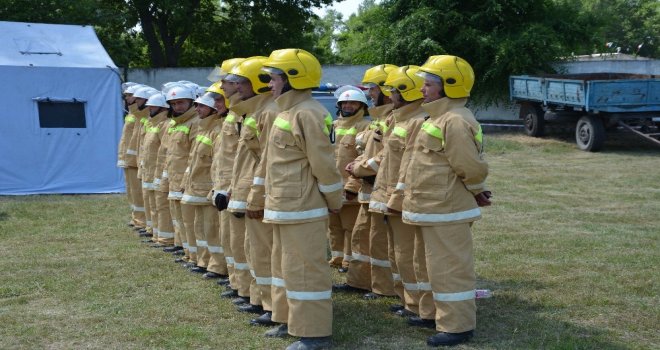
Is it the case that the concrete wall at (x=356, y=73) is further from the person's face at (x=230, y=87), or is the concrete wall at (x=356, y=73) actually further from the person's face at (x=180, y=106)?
the person's face at (x=230, y=87)

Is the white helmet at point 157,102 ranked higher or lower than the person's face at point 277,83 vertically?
lower

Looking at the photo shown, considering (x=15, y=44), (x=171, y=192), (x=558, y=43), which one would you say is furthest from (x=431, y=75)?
(x=558, y=43)

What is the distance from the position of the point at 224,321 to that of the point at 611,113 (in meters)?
15.0

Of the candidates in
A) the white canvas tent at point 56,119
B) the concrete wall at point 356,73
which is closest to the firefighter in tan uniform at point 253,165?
the white canvas tent at point 56,119

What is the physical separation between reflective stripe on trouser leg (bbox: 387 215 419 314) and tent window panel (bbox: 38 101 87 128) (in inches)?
393

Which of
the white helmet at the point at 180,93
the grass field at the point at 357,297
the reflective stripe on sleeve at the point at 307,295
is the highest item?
the white helmet at the point at 180,93

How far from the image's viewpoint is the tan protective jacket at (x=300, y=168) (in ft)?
19.0

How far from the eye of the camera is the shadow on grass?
6.11 m

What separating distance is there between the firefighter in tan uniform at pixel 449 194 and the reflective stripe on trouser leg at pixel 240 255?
1661 mm

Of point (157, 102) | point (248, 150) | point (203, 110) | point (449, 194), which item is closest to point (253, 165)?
point (248, 150)

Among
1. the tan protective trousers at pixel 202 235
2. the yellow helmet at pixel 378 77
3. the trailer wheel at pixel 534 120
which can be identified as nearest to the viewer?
the yellow helmet at pixel 378 77

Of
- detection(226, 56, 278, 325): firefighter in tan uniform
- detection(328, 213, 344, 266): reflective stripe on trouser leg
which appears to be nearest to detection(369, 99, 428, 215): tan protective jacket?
detection(226, 56, 278, 325): firefighter in tan uniform

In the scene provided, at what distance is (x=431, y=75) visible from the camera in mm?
6164

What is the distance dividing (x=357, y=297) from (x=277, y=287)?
5.77 feet
